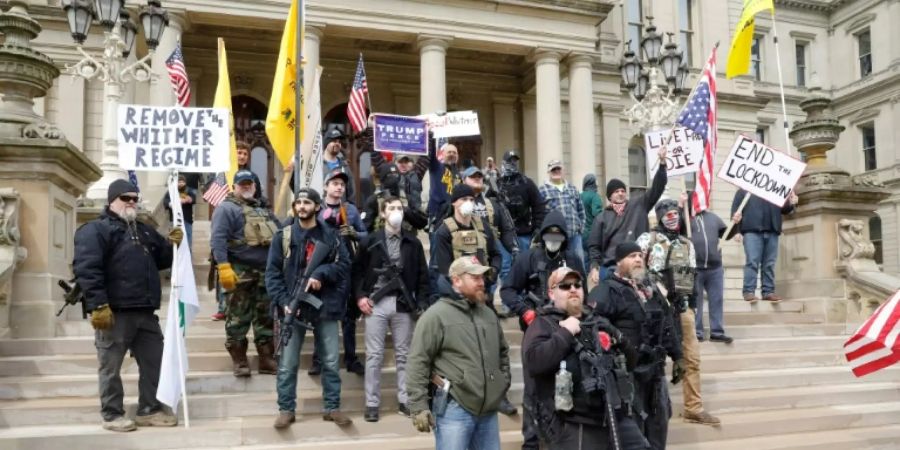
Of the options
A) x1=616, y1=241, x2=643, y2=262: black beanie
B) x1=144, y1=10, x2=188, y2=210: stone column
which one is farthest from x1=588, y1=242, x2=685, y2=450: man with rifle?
x1=144, y1=10, x2=188, y2=210: stone column

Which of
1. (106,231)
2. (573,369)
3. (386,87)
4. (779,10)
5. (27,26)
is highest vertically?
(779,10)

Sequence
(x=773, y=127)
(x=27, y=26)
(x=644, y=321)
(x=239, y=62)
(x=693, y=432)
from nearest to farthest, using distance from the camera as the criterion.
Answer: (x=644, y=321), (x=693, y=432), (x=27, y=26), (x=239, y=62), (x=773, y=127)

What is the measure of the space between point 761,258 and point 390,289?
6612mm

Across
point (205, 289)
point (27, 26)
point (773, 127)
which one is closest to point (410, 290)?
point (205, 289)

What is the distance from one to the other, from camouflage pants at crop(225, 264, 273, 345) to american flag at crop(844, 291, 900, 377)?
5331 mm

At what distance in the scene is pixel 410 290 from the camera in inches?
281

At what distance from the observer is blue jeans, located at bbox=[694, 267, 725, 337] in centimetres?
919

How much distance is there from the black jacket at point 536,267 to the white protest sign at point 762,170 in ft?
13.2

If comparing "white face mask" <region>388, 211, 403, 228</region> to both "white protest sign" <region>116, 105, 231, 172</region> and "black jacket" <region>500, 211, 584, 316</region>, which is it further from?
"white protest sign" <region>116, 105, 231, 172</region>

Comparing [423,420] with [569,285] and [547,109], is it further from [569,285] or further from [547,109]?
[547,109]

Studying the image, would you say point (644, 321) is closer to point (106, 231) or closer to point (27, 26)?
point (106, 231)

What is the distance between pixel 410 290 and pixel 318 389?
4.51 feet

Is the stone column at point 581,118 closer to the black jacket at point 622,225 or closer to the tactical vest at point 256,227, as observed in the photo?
the black jacket at point 622,225

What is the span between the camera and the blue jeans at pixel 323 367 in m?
6.34
